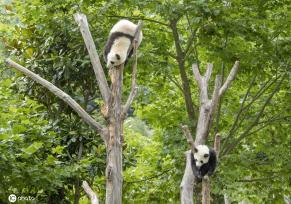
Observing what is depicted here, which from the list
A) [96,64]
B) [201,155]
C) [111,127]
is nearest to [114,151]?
→ [111,127]

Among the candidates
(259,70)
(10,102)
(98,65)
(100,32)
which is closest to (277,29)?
(259,70)

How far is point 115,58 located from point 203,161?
5.74 ft

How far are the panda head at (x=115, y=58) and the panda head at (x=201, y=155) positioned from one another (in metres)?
1.44

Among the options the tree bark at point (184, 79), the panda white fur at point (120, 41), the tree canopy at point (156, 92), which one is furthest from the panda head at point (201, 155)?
the tree bark at point (184, 79)

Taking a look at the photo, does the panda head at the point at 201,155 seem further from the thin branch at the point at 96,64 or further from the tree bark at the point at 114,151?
the thin branch at the point at 96,64

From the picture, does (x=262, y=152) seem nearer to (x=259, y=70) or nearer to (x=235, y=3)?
(x=259, y=70)

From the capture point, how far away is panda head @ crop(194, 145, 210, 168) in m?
5.77

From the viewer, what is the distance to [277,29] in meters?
7.44

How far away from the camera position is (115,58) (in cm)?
601

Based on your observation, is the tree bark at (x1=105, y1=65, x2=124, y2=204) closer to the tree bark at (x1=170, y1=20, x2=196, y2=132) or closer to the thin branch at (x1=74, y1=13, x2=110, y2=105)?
the thin branch at (x1=74, y1=13, x2=110, y2=105)

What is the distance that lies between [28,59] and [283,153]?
502 cm

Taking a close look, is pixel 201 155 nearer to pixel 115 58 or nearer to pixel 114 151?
pixel 114 151

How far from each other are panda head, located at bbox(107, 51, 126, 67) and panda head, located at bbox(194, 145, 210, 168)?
144 cm

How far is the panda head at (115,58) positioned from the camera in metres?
5.80
